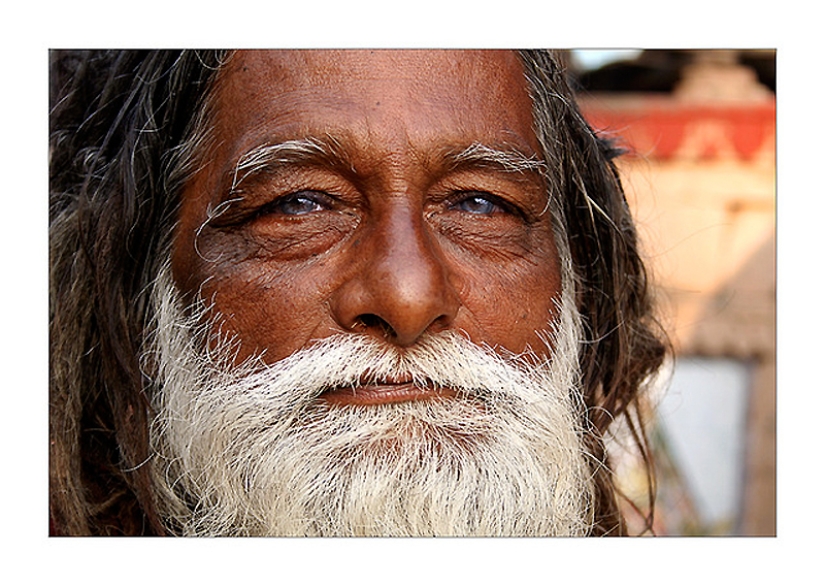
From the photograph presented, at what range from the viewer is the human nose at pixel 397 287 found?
1.39 metres

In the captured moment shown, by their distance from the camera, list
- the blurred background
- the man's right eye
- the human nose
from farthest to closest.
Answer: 1. the blurred background
2. the man's right eye
3. the human nose

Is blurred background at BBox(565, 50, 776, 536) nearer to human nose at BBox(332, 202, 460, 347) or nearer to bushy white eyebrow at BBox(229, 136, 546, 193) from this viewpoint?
bushy white eyebrow at BBox(229, 136, 546, 193)

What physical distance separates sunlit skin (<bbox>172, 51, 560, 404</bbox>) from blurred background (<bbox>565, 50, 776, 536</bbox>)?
6.08ft

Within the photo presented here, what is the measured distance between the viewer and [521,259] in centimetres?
158

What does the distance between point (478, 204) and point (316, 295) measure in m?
0.37

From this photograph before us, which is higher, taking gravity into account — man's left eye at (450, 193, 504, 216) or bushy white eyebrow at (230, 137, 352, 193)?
bushy white eyebrow at (230, 137, 352, 193)

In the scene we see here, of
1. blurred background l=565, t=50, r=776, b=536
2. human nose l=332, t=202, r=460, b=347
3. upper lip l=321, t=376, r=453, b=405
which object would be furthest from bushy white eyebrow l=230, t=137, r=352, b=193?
blurred background l=565, t=50, r=776, b=536

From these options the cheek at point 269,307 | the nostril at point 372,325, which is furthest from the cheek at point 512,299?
the cheek at point 269,307

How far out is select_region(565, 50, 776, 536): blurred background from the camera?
328 cm

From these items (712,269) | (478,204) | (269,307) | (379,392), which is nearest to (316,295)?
(269,307)
